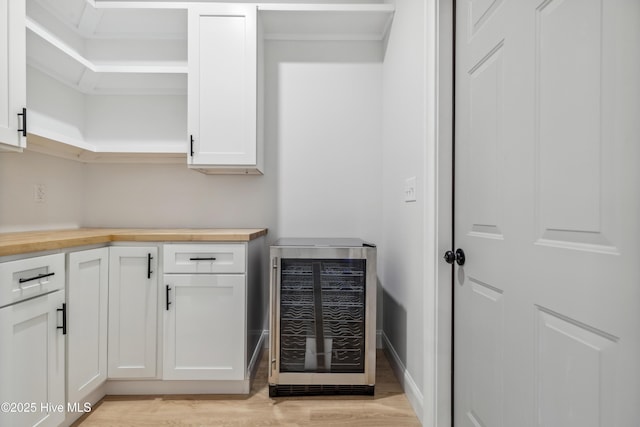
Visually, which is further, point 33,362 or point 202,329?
point 202,329

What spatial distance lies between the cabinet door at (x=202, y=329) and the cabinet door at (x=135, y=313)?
0.29ft

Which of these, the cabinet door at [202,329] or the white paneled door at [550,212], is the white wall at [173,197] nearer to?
the cabinet door at [202,329]

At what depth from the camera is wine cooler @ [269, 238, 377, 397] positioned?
1.93m

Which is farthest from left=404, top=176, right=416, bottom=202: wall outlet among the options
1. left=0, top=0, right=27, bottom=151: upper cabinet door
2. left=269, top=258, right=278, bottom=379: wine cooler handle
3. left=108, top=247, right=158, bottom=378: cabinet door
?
left=0, top=0, right=27, bottom=151: upper cabinet door

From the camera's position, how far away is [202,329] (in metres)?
1.88

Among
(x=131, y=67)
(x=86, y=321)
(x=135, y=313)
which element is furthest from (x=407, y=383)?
(x=131, y=67)

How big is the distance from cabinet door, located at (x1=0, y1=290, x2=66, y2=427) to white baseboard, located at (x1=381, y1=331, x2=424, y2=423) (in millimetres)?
1667

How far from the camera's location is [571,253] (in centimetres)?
82

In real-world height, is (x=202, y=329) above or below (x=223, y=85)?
below

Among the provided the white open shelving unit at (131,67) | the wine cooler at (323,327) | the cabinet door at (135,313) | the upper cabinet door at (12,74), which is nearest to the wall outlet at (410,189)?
the wine cooler at (323,327)

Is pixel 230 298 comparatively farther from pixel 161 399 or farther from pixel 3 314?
pixel 3 314

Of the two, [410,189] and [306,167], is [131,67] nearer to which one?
[306,167]

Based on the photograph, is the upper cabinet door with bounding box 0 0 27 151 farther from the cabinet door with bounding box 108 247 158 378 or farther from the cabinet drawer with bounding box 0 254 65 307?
the cabinet door with bounding box 108 247 158 378

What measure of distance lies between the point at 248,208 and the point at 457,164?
1622mm
